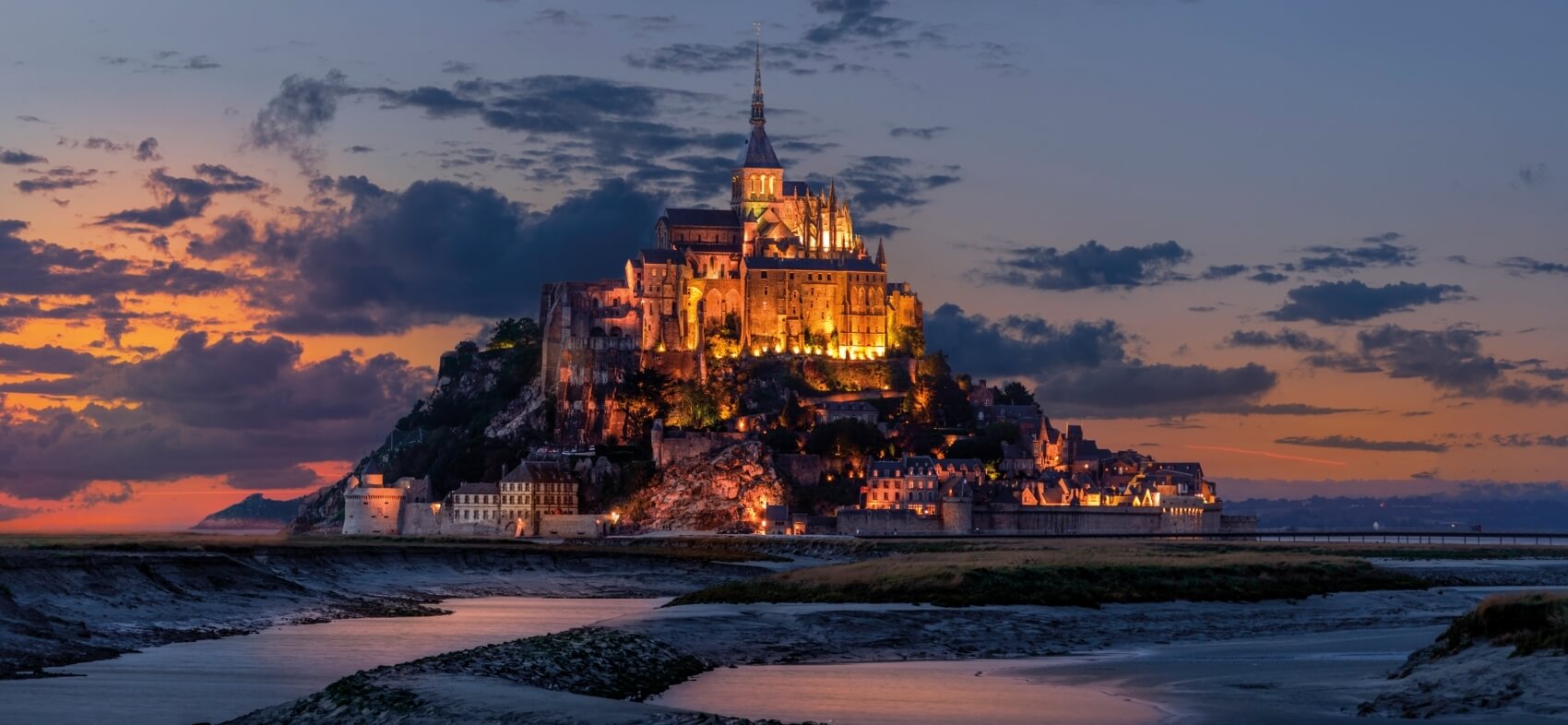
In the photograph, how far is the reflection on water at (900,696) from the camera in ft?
107

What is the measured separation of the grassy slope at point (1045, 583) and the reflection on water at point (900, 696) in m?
13.6

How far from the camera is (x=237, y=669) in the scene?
3859 centimetres

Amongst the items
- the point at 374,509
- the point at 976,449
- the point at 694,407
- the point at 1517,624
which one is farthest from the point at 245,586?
the point at 694,407

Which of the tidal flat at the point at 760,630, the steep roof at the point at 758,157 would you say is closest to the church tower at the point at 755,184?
the steep roof at the point at 758,157

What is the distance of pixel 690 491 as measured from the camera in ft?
493

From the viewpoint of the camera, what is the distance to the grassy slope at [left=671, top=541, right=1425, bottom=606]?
55.7 metres

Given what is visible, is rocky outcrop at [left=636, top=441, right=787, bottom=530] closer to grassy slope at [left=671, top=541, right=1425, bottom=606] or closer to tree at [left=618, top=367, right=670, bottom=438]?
tree at [left=618, top=367, right=670, bottom=438]

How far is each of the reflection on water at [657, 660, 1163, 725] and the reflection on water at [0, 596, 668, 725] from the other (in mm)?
7845

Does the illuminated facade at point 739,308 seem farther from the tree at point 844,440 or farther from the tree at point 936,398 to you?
the tree at point 844,440

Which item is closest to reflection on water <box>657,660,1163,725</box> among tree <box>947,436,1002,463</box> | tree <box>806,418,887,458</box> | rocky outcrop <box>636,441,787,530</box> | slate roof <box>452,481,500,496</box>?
rocky outcrop <box>636,441,787,530</box>

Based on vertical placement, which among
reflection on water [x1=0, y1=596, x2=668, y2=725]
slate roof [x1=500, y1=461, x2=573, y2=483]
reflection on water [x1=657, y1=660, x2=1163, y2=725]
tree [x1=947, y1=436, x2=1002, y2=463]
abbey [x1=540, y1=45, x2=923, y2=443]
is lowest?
reflection on water [x1=657, y1=660, x2=1163, y2=725]

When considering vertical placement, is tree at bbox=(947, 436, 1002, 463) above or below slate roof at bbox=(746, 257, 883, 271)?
below

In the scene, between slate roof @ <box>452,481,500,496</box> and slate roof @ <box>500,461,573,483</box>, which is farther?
slate roof @ <box>452,481,500,496</box>

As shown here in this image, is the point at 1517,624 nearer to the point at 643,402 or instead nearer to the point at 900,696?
the point at 900,696
